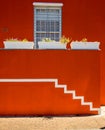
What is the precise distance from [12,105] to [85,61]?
2.84 metres

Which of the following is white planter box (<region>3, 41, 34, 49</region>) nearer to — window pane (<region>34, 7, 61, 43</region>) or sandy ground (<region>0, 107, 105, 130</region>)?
window pane (<region>34, 7, 61, 43</region>)

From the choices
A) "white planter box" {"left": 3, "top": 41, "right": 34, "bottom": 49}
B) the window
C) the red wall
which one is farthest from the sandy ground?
the window

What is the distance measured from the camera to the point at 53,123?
12.2 metres

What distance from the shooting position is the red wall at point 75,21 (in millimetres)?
15133

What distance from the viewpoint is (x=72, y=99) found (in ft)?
44.0

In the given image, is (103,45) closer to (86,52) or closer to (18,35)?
Answer: (86,52)

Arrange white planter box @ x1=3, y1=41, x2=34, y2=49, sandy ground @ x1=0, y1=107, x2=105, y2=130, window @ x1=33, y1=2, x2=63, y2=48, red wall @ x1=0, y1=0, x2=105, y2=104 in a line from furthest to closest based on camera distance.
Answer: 1. window @ x1=33, y1=2, x2=63, y2=48
2. red wall @ x1=0, y1=0, x2=105, y2=104
3. white planter box @ x1=3, y1=41, x2=34, y2=49
4. sandy ground @ x1=0, y1=107, x2=105, y2=130

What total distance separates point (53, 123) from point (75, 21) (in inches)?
187

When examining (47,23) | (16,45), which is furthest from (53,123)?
(47,23)

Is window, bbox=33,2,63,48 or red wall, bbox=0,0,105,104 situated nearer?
red wall, bbox=0,0,105,104

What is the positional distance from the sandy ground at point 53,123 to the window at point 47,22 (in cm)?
368

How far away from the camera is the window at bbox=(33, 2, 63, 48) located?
1533 cm

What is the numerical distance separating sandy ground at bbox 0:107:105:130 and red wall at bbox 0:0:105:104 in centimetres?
275

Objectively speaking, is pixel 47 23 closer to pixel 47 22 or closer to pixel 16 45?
pixel 47 22
